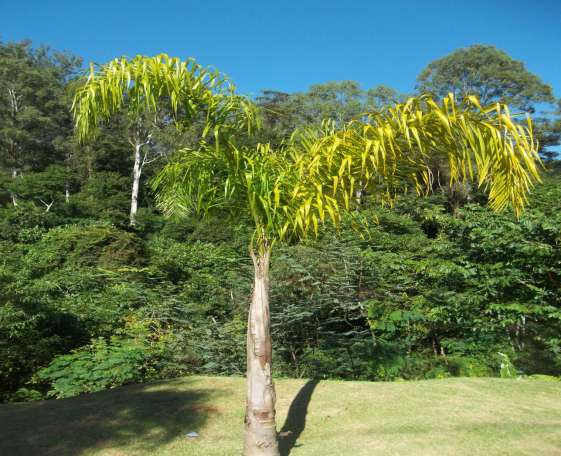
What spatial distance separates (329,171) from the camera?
3.79m

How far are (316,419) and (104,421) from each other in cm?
213

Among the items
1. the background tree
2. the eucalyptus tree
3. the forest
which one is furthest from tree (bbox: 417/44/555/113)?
the eucalyptus tree

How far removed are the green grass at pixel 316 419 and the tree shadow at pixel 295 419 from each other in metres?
0.01

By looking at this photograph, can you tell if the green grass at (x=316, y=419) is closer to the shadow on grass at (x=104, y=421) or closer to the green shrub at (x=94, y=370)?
the shadow on grass at (x=104, y=421)

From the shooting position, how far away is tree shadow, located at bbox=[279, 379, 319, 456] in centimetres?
443

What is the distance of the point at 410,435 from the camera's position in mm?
4488

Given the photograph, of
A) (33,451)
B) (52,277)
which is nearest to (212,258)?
(52,277)

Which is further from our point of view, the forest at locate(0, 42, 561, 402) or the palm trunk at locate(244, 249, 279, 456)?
the forest at locate(0, 42, 561, 402)

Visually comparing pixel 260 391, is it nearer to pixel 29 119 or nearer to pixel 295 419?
pixel 295 419

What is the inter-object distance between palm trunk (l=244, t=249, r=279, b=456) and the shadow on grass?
1150mm

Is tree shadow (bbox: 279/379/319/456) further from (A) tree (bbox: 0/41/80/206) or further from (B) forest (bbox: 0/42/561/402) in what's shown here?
(A) tree (bbox: 0/41/80/206)

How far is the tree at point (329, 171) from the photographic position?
11.2 feet

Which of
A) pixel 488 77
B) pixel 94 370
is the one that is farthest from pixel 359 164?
pixel 488 77

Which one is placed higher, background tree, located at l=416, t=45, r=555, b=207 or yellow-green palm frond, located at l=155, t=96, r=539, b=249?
background tree, located at l=416, t=45, r=555, b=207
